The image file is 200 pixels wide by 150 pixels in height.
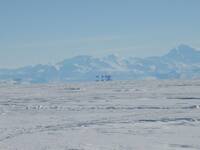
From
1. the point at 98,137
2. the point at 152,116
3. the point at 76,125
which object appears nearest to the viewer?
the point at 98,137

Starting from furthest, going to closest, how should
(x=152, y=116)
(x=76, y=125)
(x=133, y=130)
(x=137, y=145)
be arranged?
(x=152, y=116) → (x=76, y=125) → (x=133, y=130) → (x=137, y=145)

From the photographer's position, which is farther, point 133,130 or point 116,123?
point 116,123

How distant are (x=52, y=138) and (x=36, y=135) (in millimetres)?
992

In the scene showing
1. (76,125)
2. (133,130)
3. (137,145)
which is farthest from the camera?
(76,125)

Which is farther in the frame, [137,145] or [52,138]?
[52,138]

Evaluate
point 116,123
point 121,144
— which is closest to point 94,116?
point 116,123

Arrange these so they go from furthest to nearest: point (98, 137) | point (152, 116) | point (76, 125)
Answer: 1. point (152, 116)
2. point (76, 125)
3. point (98, 137)

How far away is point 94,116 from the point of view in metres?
20.6

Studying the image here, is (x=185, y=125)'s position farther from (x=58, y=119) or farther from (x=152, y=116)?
(x=58, y=119)

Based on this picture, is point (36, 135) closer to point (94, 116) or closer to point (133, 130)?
point (133, 130)

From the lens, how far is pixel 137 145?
41.7 feet

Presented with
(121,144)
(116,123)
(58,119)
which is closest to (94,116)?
(58,119)

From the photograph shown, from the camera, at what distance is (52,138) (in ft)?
47.2

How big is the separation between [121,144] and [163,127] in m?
3.56
